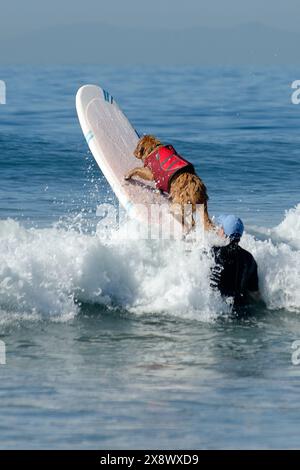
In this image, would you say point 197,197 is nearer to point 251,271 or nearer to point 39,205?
point 251,271

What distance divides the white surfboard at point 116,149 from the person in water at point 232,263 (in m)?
1.10

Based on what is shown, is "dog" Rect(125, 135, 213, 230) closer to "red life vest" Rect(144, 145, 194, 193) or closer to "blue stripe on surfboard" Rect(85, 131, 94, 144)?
"red life vest" Rect(144, 145, 194, 193)

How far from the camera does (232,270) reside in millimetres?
10930

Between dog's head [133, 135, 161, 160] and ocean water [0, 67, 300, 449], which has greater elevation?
dog's head [133, 135, 161, 160]

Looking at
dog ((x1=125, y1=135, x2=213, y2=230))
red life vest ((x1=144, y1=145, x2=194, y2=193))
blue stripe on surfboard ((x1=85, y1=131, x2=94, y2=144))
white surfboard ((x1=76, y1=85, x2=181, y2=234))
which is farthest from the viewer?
blue stripe on surfboard ((x1=85, y1=131, x2=94, y2=144))

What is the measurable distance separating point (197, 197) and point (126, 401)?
3867 millimetres

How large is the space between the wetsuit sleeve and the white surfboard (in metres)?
1.13

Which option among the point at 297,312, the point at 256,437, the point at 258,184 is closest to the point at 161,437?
the point at 256,437

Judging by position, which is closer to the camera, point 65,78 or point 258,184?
point 258,184

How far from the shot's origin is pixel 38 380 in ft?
29.0

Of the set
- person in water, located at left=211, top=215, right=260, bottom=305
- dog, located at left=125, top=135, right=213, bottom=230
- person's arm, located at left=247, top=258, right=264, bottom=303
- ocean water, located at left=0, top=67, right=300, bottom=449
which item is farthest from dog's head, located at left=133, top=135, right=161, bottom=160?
person's arm, located at left=247, top=258, right=264, bottom=303

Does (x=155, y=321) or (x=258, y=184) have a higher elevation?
(x=258, y=184)

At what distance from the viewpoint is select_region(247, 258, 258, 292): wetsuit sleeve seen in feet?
36.6
